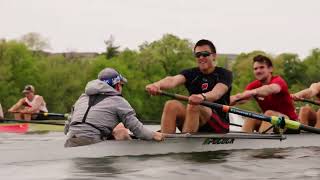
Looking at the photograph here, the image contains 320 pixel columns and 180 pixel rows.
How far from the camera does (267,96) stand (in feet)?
34.4

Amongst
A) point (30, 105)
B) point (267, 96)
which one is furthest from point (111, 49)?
point (267, 96)

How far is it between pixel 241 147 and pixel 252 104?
5760 cm

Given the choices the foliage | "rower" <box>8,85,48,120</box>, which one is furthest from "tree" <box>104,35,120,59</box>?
"rower" <box>8,85,48,120</box>

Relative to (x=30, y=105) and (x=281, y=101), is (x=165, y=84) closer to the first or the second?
(x=281, y=101)

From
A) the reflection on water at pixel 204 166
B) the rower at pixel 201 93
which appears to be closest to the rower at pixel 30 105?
the rower at pixel 201 93

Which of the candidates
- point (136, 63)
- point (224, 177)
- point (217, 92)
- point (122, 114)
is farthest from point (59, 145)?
point (136, 63)

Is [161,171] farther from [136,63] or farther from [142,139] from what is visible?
[136,63]

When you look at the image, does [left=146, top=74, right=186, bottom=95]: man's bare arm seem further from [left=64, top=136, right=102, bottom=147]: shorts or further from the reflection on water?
[left=64, top=136, right=102, bottom=147]: shorts

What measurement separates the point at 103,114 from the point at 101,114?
0.09 feet

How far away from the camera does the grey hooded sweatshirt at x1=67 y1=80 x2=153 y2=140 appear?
7695mm

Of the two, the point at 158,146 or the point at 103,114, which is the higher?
the point at 103,114

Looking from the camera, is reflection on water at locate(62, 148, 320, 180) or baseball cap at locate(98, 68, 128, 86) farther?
baseball cap at locate(98, 68, 128, 86)

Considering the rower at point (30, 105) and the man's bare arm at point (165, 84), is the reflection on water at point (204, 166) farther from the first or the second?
the rower at point (30, 105)

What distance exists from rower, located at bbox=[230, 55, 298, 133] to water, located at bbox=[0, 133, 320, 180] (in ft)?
5.91
